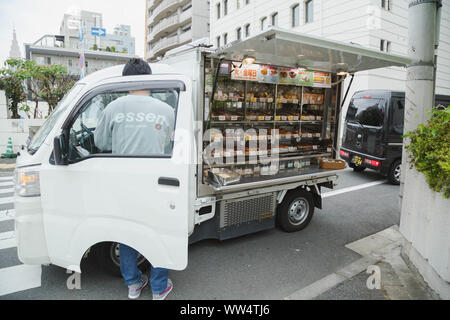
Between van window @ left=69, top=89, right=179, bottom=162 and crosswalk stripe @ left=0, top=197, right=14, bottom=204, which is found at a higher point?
van window @ left=69, top=89, right=179, bottom=162

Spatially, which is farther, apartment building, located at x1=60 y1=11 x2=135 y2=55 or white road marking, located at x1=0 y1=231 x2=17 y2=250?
apartment building, located at x1=60 y1=11 x2=135 y2=55

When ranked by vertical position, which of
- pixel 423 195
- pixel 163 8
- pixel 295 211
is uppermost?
pixel 163 8

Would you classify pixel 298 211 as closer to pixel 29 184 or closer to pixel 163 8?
pixel 29 184

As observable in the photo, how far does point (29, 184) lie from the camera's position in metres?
2.95

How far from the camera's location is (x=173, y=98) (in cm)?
305

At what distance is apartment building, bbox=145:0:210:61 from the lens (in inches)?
1416

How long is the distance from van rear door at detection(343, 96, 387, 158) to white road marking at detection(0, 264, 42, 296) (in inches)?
329

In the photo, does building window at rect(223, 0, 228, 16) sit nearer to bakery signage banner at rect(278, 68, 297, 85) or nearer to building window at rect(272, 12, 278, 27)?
building window at rect(272, 12, 278, 27)

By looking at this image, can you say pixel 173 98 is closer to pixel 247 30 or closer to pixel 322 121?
pixel 322 121

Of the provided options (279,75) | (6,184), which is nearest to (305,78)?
(279,75)

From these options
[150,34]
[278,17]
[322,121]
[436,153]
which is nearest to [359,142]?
[322,121]

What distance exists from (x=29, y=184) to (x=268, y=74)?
12.4ft

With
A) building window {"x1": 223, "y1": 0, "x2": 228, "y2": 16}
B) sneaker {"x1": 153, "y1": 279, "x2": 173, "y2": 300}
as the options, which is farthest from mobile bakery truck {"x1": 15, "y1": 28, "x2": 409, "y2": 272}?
building window {"x1": 223, "y1": 0, "x2": 228, "y2": 16}

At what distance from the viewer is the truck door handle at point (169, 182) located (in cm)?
265
